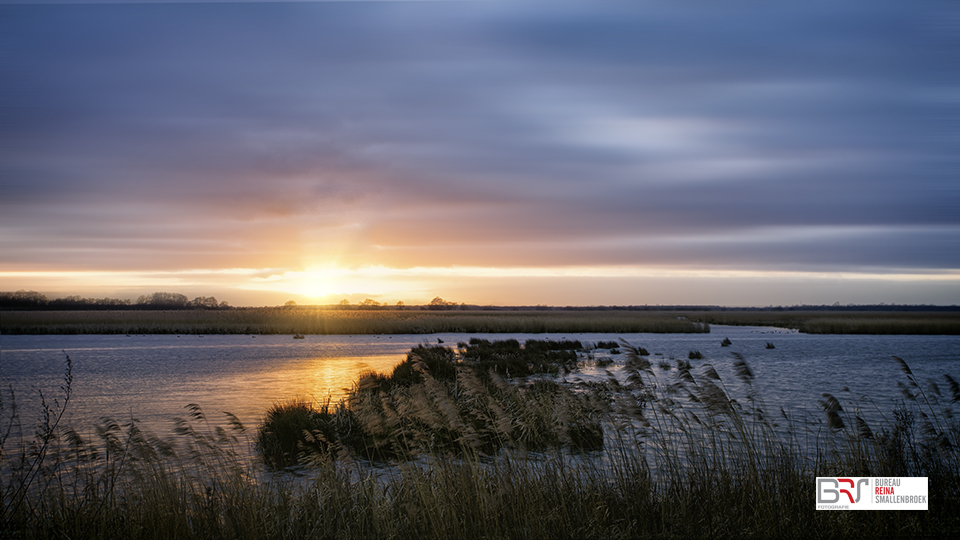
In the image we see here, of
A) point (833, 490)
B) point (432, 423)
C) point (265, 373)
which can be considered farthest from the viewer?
point (265, 373)

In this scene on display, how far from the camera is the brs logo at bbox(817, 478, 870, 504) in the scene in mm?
6824

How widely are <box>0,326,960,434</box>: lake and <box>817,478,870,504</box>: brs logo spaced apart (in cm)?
535

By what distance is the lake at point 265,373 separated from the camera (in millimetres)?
19766

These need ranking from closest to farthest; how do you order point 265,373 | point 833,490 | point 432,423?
point 833,490
point 432,423
point 265,373

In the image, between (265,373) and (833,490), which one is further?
(265,373)

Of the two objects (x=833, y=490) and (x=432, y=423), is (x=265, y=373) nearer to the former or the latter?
(x=432, y=423)

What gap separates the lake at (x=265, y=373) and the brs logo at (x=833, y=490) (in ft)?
A: 17.5

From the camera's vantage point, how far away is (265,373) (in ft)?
100

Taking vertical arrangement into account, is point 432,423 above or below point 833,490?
above
